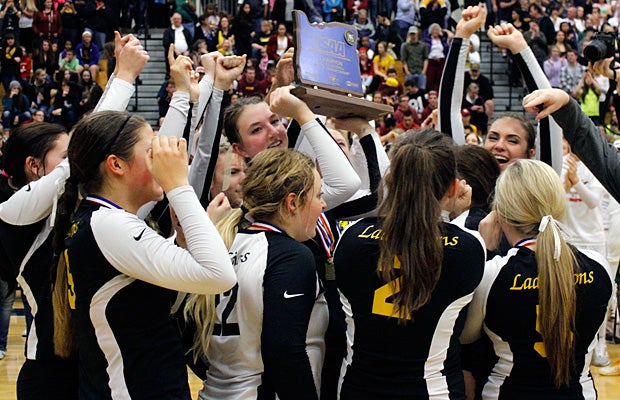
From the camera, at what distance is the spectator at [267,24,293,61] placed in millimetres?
15891

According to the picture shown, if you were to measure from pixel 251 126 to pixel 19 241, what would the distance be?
3.51ft

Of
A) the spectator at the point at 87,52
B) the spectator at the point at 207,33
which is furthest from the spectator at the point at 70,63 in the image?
the spectator at the point at 207,33

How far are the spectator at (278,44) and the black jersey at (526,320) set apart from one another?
13.6 meters

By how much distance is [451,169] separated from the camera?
2.57m

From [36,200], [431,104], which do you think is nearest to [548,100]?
[36,200]

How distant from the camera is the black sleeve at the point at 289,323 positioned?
2.38m

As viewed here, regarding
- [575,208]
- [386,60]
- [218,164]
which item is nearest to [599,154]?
[218,164]

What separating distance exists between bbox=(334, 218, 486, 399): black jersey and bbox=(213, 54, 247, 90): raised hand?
107cm

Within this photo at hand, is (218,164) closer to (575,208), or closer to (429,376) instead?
(429,376)

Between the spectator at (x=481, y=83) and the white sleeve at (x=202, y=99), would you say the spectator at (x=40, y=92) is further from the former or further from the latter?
the white sleeve at (x=202, y=99)

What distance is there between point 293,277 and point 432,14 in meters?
15.6

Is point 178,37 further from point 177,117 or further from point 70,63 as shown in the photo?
point 177,117

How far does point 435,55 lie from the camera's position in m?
16.0

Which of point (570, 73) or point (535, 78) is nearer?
point (535, 78)
